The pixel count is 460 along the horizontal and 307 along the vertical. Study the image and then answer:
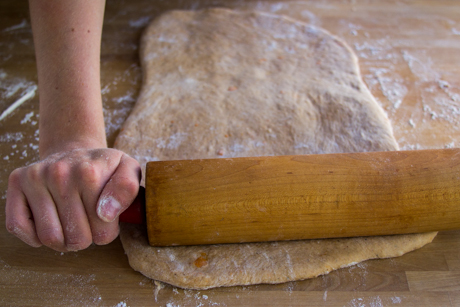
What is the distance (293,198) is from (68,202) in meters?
0.67

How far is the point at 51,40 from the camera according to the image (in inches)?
57.4

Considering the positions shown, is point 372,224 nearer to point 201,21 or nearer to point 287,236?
point 287,236

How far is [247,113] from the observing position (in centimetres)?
169

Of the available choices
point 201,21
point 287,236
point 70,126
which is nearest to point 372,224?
point 287,236

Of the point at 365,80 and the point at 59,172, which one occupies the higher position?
the point at 59,172

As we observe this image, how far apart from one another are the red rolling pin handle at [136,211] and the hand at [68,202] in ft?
0.13

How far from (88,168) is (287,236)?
0.66 metres

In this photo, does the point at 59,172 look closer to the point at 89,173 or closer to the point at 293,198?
the point at 89,173

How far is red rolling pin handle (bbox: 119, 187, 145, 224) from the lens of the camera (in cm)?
115

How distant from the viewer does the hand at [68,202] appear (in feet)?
3.51

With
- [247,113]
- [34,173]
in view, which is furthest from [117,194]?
[247,113]

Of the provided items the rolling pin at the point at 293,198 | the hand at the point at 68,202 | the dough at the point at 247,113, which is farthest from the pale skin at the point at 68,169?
the dough at the point at 247,113

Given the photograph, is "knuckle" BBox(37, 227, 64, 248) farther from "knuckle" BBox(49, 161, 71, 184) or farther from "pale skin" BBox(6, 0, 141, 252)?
Answer: "knuckle" BBox(49, 161, 71, 184)

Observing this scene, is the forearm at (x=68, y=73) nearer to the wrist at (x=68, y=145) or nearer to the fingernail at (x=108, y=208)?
the wrist at (x=68, y=145)
